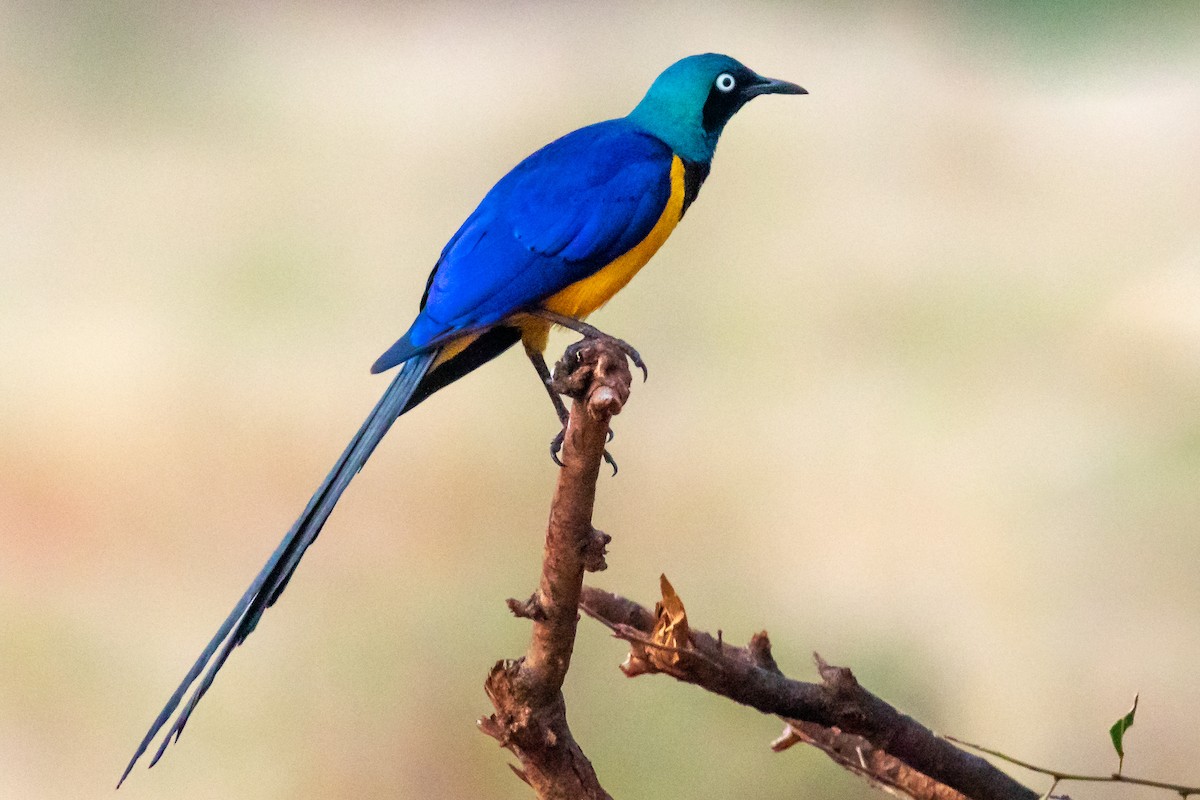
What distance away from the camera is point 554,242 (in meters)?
1.47

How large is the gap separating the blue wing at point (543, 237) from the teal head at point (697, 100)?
3.1 inches

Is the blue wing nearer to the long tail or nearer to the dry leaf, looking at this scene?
the long tail

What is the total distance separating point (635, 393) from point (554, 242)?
24.8 inches

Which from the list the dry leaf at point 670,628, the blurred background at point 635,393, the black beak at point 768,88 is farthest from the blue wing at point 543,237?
the blurred background at point 635,393

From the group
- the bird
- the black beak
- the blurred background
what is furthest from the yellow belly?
the blurred background

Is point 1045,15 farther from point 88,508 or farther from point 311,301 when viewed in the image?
point 88,508

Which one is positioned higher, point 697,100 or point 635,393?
point 697,100

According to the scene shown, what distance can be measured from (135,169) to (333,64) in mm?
379

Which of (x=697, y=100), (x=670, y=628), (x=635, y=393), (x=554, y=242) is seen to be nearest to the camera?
(x=670, y=628)

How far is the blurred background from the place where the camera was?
6.34 feet

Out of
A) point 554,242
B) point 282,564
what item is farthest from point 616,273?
point 282,564

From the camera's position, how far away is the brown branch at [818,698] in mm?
1258

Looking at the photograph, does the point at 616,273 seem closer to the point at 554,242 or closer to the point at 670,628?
the point at 554,242

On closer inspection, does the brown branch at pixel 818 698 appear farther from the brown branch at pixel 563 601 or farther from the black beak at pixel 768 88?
the black beak at pixel 768 88
